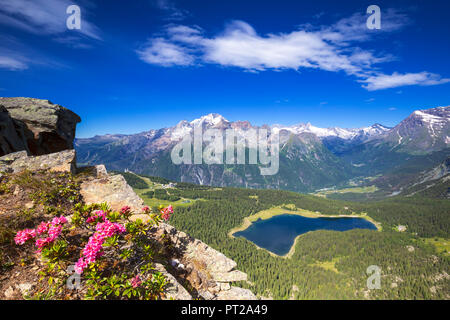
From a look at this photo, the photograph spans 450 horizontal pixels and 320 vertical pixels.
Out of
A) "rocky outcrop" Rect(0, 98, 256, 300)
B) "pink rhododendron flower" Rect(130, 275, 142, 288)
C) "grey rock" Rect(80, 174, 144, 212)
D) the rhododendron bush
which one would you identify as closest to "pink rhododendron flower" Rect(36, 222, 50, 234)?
the rhododendron bush

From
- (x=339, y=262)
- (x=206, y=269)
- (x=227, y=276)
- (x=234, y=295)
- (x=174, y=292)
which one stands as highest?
(x=174, y=292)

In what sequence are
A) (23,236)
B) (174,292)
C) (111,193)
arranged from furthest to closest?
(111,193) → (23,236) → (174,292)

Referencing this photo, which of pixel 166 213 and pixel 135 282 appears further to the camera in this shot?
pixel 166 213

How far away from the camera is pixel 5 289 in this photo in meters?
6.19

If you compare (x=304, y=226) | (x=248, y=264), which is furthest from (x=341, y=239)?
(x=248, y=264)

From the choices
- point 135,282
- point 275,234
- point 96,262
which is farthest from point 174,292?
point 275,234

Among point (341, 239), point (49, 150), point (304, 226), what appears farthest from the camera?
point (304, 226)

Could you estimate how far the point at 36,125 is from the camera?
2323 centimetres

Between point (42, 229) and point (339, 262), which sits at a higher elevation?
point (42, 229)

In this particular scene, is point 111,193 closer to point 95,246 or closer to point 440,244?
point 95,246

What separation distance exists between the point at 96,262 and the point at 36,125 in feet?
85.3
